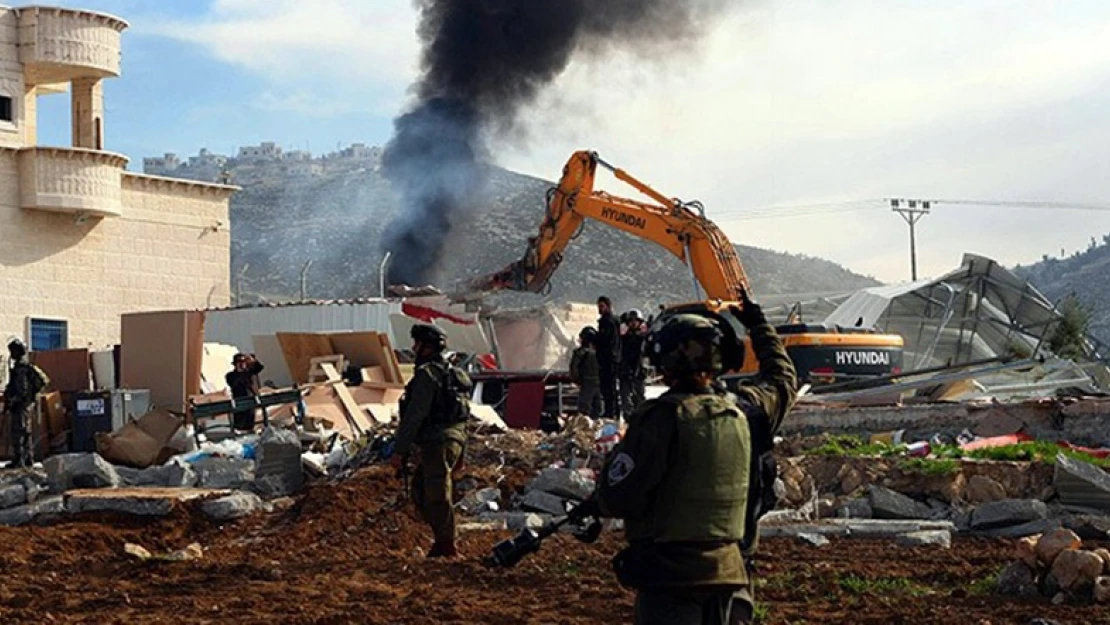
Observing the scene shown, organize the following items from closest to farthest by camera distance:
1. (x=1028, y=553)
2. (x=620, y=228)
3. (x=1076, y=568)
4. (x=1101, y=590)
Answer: (x=1101, y=590) → (x=1076, y=568) → (x=1028, y=553) → (x=620, y=228)

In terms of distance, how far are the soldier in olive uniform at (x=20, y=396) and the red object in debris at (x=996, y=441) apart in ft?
32.8

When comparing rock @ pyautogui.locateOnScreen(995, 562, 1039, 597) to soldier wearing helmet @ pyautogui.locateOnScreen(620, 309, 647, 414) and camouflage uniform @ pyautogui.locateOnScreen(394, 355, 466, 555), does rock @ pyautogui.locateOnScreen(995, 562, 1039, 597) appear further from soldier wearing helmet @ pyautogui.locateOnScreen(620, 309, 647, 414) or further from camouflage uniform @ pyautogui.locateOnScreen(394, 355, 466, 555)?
soldier wearing helmet @ pyautogui.locateOnScreen(620, 309, 647, 414)

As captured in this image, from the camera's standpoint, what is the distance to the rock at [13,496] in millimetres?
16109

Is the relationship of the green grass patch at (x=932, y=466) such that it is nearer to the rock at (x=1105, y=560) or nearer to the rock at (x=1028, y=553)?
the rock at (x=1028, y=553)

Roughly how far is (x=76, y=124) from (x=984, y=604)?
97.7 feet

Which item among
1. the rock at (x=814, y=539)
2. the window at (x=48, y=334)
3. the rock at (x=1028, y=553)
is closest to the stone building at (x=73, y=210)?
the window at (x=48, y=334)

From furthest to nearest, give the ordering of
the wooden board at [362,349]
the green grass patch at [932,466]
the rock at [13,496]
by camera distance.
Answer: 1. the wooden board at [362,349]
2. the rock at [13,496]
3. the green grass patch at [932,466]

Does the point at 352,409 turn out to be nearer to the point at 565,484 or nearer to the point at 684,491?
the point at 565,484

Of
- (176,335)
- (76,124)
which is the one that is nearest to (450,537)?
(176,335)

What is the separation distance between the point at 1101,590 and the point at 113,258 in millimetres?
29455

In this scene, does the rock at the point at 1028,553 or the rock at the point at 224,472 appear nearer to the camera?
the rock at the point at 1028,553

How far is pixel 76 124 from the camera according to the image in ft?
116

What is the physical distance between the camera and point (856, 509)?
13023mm

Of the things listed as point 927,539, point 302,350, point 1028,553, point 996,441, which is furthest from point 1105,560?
point 302,350
